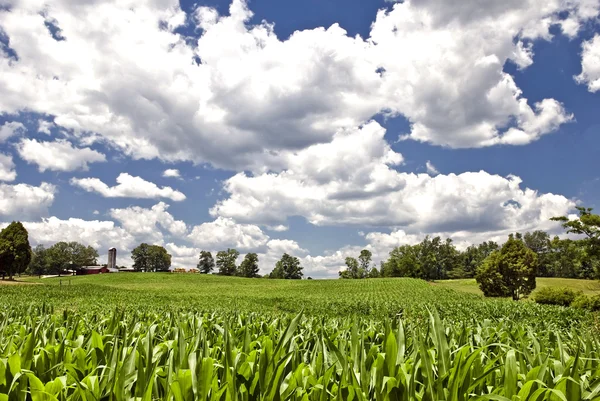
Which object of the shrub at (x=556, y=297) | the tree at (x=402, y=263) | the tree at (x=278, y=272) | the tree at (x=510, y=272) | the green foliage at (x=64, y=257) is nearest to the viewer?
the shrub at (x=556, y=297)

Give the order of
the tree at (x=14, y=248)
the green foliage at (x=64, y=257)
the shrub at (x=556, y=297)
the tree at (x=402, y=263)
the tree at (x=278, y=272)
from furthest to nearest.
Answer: the tree at (x=278, y=272), the green foliage at (x=64, y=257), the tree at (x=402, y=263), the tree at (x=14, y=248), the shrub at (x=556, y=297)

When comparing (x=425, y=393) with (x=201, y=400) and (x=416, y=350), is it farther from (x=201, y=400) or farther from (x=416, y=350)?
(x=201, y=400)

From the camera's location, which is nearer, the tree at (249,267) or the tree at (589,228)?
the tree at (589,228)

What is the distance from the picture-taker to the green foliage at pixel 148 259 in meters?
145

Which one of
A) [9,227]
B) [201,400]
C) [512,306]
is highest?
[9,227]

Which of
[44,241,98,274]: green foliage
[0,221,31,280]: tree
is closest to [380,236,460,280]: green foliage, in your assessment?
[0,221,31,280]: tree

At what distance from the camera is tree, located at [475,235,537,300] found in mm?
54281

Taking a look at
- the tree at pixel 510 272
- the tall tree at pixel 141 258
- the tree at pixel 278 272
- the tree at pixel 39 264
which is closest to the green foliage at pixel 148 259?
the tall tree at pixel 141 258

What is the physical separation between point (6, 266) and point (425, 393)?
86.2 m

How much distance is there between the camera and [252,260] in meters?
142

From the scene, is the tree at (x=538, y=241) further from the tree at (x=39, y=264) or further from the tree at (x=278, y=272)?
the tree at (x=39, y=264)

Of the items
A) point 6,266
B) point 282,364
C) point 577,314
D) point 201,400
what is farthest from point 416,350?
point 6,266

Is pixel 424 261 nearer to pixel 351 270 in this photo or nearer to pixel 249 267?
pixel 351 270

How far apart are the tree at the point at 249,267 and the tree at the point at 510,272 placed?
3773 inches
